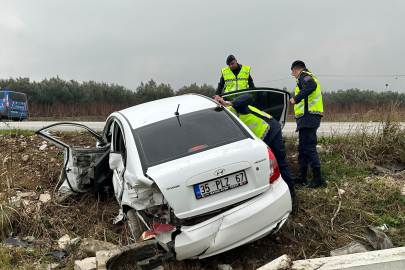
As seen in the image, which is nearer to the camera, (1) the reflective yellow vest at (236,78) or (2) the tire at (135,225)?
(2) the tire at (135,225)

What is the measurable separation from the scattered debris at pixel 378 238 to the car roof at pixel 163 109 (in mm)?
2253

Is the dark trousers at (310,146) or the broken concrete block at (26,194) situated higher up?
the dark trousers at (310,146)

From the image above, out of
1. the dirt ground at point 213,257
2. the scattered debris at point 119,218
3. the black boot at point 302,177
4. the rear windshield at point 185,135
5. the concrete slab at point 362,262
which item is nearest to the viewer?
the concrete slab at point 362,262

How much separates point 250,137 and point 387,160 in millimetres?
3917

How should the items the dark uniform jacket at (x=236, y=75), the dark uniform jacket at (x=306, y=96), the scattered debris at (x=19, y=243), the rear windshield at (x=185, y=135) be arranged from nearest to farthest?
the rear windshield at (x=185, y=135) → the scattered debris at (x=19, y=243) → the dark uniform jacket at (x=306, y=96) → the dark uniform jacket at (x=236, y=75)

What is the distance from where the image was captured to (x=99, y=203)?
489cm

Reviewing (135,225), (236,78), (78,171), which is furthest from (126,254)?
(236,78)

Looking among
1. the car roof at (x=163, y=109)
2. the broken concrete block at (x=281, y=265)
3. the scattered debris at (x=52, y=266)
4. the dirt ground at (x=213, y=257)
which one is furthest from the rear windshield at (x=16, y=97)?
the broken concrete block at (x=281, y=265)

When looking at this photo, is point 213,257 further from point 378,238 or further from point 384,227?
point 384,227

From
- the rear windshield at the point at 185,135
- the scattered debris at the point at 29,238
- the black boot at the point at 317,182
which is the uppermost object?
the rear windshield at the point at 185,135

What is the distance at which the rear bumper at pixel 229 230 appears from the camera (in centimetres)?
283

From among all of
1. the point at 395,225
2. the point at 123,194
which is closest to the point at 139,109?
the point at 123,194

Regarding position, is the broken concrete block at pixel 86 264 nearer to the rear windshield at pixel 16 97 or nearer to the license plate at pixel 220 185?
the license plate at pixel 220 185

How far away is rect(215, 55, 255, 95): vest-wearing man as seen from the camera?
622cm
